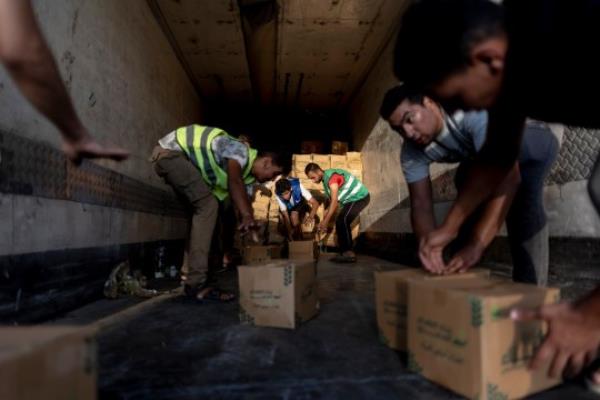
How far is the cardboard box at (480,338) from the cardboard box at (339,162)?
6.16m

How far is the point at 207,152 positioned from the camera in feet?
9.75

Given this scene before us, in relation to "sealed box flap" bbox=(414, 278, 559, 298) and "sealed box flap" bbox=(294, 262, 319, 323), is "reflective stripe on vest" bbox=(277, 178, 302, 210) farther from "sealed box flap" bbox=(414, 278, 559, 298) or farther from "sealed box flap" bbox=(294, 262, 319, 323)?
"sealed box flap" bbox=(414, 278, 559, 298)

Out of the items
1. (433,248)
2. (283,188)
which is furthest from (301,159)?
(433,248)

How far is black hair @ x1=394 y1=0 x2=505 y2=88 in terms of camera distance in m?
0.97

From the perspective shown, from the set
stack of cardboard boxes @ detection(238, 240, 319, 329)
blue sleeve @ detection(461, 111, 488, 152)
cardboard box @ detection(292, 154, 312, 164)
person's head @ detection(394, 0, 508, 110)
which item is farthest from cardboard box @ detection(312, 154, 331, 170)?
person's head @ detection(394, 0, 508, 110)

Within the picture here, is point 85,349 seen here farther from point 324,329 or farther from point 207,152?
point 207,152

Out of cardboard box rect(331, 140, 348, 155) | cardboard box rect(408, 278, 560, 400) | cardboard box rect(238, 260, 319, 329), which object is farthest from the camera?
cardboard box rect(331, 140, 348, 155)

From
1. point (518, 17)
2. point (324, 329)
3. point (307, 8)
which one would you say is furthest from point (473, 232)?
point (307, 8)

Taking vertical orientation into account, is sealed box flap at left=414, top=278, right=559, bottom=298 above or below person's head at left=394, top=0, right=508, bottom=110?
below

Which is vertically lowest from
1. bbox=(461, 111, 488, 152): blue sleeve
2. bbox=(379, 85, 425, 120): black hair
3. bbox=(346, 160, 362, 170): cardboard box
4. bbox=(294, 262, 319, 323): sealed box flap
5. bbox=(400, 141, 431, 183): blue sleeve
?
bbox=(294, 262, 319, 323): sealed box flap

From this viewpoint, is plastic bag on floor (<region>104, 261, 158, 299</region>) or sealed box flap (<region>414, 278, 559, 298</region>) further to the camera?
plastic bag on floor (<region>104, 261, 158, 299</region>)

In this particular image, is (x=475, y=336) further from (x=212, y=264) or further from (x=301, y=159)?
(x=301, y=159)

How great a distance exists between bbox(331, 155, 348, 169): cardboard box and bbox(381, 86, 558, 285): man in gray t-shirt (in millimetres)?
5429

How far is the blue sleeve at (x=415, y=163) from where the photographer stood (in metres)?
2.04
